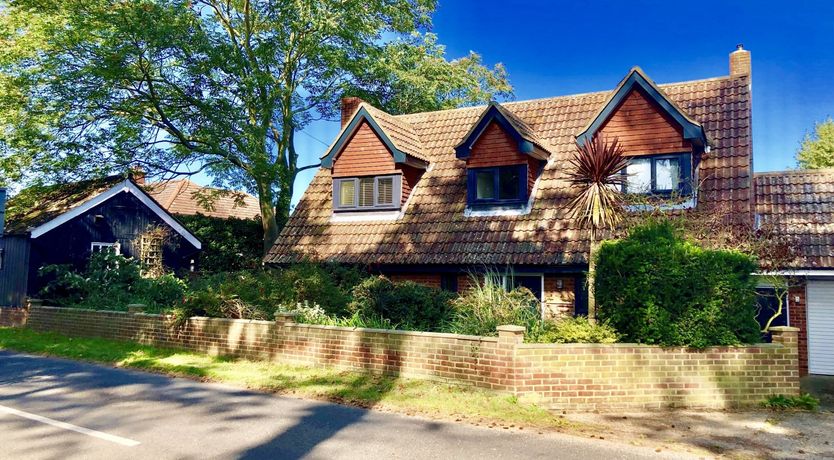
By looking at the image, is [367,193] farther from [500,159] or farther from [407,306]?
[407,306]

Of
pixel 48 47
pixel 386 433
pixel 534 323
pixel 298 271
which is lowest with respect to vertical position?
pixel 386 433

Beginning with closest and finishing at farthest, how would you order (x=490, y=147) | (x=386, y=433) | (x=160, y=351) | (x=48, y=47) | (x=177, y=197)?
(x=386, y=433)
(x=160, y=351)
(x=490, y=147)
(x=48, y=47)
(x=177, y=197)

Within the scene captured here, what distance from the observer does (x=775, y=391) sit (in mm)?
10305

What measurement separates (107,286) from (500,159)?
45.1ft

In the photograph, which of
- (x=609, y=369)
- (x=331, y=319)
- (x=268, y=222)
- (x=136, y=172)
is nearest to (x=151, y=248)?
(x=136, y=172)

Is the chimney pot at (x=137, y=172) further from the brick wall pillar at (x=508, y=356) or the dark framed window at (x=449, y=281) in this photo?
the brick wall pillar at (x=508, y=356)

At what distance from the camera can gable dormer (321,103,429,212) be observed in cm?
1838

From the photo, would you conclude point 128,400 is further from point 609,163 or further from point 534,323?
point 609,163

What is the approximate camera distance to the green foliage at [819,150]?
3547 cm

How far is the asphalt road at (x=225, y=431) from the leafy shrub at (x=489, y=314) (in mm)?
2749

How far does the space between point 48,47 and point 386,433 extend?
20.4 metres

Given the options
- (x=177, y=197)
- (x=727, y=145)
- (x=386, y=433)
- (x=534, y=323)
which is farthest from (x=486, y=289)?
(x=177, y=197)

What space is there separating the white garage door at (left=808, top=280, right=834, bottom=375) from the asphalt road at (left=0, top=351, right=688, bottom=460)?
32.5 feet

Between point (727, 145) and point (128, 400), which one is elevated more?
point (727, 145)
